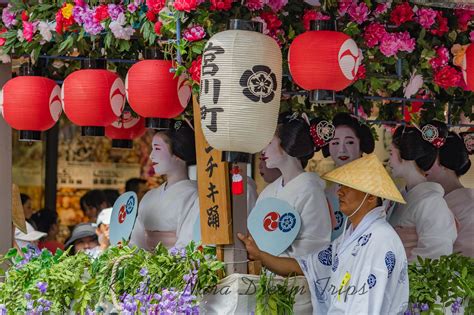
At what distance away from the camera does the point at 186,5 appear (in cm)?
695

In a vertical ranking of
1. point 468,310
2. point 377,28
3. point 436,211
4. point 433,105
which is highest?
point 377,28

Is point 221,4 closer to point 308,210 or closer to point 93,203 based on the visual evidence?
point 308,210

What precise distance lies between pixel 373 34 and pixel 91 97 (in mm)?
2046

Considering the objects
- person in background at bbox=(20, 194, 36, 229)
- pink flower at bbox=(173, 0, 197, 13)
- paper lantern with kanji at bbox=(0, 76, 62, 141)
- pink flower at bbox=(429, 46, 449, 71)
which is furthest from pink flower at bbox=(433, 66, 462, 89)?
person in background at bbox=(20, 194, 36, 229)

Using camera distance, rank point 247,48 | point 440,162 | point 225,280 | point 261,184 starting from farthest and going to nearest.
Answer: point 261,184 < point 440,162 < point 225,280 < point 247,48

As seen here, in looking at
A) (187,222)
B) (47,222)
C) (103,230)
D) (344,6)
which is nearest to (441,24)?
(344,6)

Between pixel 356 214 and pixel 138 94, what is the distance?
1724 millimetres

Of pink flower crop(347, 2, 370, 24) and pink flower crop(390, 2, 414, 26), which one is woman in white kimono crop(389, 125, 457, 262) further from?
pink flower crop(347, 2, 370, 24)

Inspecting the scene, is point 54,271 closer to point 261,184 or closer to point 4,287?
point 4,287

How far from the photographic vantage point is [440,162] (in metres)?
9.30

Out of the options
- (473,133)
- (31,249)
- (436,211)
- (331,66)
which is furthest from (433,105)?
(31,249)

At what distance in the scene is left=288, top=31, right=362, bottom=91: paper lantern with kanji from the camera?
698 cm

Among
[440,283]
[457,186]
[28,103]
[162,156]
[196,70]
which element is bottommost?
[440,283]

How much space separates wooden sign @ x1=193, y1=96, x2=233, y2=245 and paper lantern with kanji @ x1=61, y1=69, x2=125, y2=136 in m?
1.04
